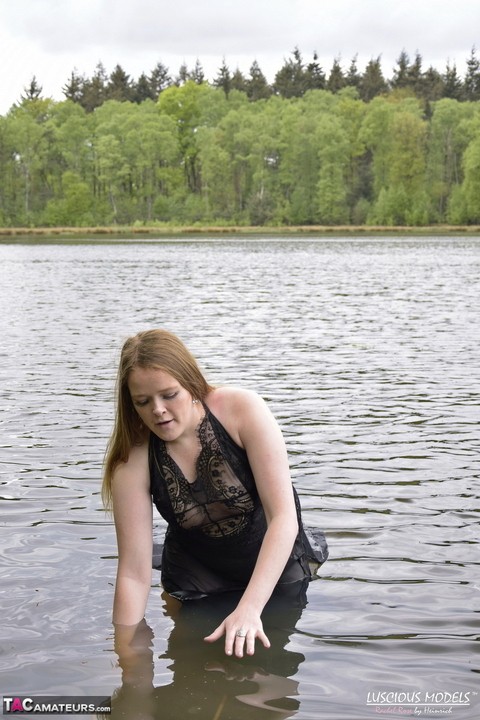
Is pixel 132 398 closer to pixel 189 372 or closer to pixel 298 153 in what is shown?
pixel 189 372

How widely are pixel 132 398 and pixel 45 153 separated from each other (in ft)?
436

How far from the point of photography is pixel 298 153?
126 metres

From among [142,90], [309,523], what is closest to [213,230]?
[142,90]

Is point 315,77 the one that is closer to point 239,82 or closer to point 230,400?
point 239,82

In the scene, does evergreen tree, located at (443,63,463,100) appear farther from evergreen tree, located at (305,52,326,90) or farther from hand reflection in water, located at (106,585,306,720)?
hand reflection in water, located at (106,585,306,720)

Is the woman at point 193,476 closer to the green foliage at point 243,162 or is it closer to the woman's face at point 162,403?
the woman's face at point 162,403

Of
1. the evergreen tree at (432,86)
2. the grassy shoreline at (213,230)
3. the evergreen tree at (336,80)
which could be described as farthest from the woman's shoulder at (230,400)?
the evergreen tree at (336,80)

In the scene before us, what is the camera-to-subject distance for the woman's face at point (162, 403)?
15.0 feet

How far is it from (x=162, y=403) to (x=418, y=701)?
1.66 meters

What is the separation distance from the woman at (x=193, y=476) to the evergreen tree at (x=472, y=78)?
152 metres

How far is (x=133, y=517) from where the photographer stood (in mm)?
4910

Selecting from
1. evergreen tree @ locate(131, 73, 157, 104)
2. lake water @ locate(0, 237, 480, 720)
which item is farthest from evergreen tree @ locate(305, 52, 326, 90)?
lake water @ locate(0, 237, 480, 720)

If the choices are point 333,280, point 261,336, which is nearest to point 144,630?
point 261,336

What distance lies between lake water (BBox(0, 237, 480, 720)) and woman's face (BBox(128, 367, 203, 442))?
1.10 m
